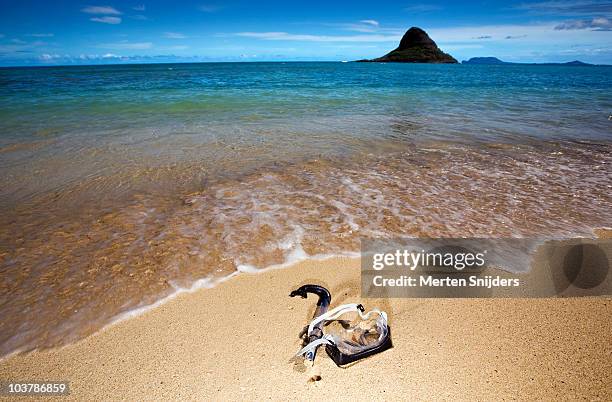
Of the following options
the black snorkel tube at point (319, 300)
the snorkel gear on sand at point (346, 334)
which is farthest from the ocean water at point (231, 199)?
the snorkel gear on sand at point (346, 334)

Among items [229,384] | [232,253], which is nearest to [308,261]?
[232,253]

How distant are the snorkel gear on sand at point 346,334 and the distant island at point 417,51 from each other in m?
176

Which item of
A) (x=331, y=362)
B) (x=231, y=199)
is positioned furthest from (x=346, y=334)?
(x=231, y=199)

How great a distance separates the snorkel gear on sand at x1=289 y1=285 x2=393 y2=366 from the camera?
219cm

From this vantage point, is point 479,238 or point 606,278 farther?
point 479,238

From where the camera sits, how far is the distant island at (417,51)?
514 ft

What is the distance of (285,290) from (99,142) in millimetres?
8232

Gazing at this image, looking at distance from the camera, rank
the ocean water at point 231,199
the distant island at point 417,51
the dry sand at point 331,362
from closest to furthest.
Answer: the dry sand at point 331,362 → the ocean water at point 231,199 → the distant island at point 417,51

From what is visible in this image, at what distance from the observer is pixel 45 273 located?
10.7ft

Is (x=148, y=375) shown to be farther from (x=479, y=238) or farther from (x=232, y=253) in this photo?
(x=479, y=238)

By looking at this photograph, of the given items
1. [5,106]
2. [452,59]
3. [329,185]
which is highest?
[452,59]

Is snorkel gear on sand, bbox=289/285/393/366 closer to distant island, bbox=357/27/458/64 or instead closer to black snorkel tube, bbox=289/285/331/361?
black snorkel tube, bbox=289/285/331/361

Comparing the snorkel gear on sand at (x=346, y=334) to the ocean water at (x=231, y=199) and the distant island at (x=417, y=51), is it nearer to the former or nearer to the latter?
the ocean water at (x=231, y=199)

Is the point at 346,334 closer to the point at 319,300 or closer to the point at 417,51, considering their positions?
the point at 319,300
